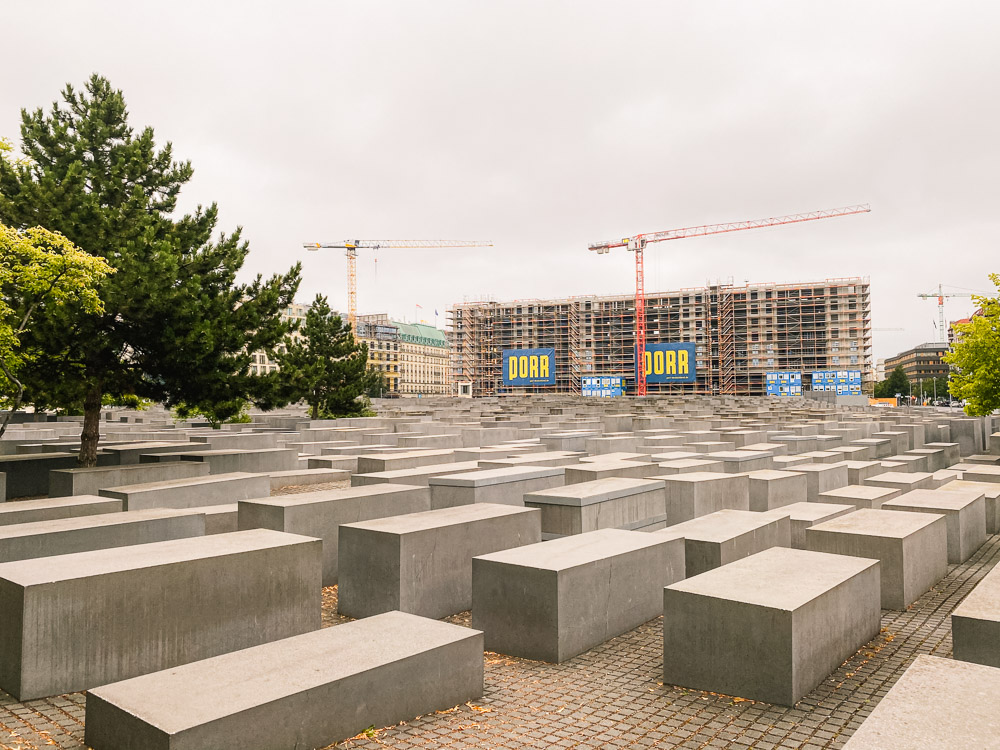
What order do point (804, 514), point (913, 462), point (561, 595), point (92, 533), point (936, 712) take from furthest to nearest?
point (913, 462)
point (804, 514)
point (92, 533)
point (561, 595)
point (936, 712)

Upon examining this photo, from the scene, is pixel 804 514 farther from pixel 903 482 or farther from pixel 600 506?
pixel 903 482

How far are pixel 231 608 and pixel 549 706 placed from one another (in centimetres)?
268

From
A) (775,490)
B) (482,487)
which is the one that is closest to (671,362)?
(775,490)

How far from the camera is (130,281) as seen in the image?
41.1 ft

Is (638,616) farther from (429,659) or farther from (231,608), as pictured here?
(231,608)

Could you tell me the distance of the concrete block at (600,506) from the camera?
9.22m

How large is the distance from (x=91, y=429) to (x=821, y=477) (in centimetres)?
1314

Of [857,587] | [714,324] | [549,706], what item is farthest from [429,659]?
[714,324]

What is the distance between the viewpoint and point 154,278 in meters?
12.7

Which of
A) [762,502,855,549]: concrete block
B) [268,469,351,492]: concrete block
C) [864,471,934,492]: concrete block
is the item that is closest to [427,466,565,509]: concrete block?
[762,502,855,549]: concrete block

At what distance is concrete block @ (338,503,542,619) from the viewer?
7.23m

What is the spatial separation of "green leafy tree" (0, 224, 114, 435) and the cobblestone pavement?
765 cm

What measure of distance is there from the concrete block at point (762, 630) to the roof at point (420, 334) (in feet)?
511

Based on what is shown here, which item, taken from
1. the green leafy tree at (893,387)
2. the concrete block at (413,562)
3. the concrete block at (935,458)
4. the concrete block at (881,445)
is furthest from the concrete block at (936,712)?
the green leafy tree at (893,387)
